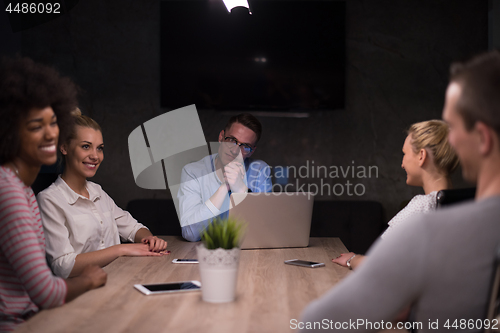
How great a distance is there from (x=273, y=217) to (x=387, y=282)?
109 cm

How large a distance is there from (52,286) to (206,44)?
2.44 metres

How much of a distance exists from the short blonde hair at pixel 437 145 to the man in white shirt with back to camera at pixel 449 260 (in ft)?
2.84

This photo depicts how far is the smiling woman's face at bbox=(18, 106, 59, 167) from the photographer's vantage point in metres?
1.12

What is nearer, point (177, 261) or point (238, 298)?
point (238, 298)

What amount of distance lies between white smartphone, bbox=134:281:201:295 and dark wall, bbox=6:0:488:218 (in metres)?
1.94

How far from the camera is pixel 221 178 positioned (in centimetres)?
253

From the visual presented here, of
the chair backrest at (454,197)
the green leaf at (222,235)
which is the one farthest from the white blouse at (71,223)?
the chair backrest at (454,197)

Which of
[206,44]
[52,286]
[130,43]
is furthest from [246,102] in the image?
[52,286]

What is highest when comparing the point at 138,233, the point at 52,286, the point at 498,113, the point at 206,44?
the point at 206,44

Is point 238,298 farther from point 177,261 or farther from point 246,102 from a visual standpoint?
point 246,102

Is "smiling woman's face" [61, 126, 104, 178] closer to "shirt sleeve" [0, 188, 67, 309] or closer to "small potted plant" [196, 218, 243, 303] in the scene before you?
"shirt sleeve" [0, 188, 67, 309]

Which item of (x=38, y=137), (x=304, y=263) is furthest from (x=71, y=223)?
(x=304, y=263)

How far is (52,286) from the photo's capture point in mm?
1000

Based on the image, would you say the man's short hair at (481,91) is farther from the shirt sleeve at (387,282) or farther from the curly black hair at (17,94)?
the curly black hair at (17,94)
